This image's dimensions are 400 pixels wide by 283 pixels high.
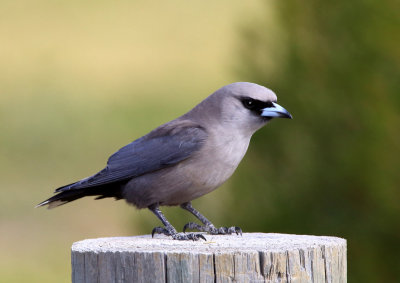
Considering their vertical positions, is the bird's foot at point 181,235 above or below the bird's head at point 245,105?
below

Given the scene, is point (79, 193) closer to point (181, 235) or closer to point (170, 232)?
point (170, 232)

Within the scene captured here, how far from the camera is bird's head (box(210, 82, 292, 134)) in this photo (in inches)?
221

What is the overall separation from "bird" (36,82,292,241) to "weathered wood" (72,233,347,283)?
1079 millimetres

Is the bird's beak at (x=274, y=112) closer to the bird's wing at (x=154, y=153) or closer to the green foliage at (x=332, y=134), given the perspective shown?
the bird's wing at (x=154, y=153)

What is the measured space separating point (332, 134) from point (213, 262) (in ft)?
11.3

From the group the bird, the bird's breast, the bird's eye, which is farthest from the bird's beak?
the bird's breast

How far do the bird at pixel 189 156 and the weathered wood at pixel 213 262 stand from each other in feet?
3.54

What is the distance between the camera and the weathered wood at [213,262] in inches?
162

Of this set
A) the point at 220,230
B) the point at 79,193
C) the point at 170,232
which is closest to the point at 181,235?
the point at 170,232

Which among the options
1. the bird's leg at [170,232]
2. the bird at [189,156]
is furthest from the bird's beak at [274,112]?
the bird's leg at [170,232]

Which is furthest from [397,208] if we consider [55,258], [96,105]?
[96,105]

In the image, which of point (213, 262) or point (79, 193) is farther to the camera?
point (79, 193)

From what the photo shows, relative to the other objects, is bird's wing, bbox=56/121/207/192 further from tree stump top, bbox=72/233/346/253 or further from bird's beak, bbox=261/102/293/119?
tree stump top, bbox=72/233/346/253

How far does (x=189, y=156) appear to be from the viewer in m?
5.64
